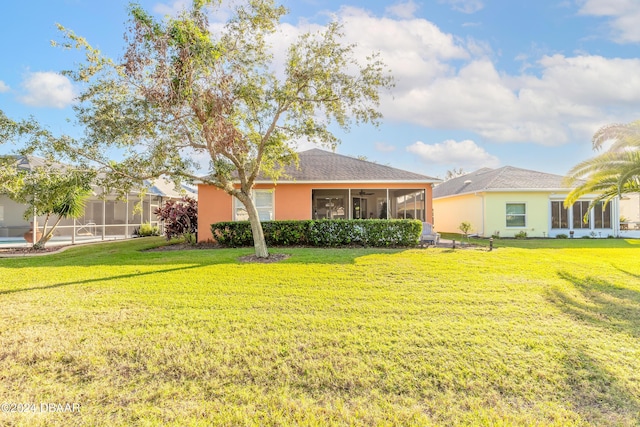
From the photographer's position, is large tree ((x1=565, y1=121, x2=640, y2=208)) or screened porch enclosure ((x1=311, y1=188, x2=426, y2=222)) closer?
large tree ((x1=565, y1=121, x2=640, y2=208))

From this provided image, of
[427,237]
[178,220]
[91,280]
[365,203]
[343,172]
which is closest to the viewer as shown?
[91,280]

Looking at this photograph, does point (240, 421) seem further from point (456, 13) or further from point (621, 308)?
point (456, 13)

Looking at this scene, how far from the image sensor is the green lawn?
9.77 feet

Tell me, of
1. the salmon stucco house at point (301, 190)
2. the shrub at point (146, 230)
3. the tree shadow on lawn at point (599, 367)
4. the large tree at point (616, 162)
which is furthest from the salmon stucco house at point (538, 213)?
the shrub at point (146, 230)

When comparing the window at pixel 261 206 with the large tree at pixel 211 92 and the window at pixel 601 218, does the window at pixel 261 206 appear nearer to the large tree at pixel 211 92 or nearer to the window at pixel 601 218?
the large tree at pixel 211 92

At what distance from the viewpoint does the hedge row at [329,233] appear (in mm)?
12812

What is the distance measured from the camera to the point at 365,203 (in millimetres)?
19531

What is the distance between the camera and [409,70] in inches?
452

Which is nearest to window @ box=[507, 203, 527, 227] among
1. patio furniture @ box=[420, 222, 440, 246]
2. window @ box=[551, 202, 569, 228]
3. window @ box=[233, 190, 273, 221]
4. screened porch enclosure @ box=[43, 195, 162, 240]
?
window @ box=[551, 202, 569, 228]

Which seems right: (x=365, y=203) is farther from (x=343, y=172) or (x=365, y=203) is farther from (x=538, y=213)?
(x=538, y=213)

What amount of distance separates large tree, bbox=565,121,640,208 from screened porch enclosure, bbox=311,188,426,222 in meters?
6.49

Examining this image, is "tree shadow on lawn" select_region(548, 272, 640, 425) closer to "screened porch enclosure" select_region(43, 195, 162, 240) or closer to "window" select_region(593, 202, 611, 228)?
"window" select_region(593, 202, 611, 228)

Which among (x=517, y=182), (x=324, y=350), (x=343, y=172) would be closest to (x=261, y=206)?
(x=343, y=172)

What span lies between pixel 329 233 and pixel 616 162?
9.52m
